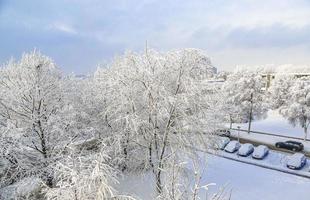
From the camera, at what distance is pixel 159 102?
16688 mm

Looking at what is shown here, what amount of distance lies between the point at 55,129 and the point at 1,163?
281cm

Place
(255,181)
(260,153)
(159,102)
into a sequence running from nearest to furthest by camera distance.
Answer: (159,102)
(255,181)
(260,153)

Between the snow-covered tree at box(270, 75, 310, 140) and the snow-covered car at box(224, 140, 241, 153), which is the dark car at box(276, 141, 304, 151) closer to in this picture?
the snow-covered tree at box(270, 75, 310, 140)

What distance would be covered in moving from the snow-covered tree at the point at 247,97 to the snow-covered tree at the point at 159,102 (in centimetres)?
2006

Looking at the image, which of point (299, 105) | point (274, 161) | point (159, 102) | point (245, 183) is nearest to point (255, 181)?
point (245, 183)

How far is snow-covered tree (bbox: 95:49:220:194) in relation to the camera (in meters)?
16.8

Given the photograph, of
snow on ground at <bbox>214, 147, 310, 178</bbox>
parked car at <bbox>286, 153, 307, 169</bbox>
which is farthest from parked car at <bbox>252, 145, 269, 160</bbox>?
parked car at <bbox>286, 153, 307, 169</bbox>

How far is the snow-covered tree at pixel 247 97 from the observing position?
3762 centimetres

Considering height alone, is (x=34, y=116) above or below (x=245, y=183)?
above

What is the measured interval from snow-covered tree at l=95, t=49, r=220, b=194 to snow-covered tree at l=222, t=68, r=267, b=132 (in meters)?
20.1

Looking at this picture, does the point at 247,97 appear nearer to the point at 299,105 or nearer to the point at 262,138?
the point at 262,138

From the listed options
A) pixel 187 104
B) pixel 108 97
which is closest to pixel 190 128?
pixel 187 104

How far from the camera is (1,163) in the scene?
49.7 feet

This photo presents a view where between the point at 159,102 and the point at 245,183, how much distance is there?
8648mm
